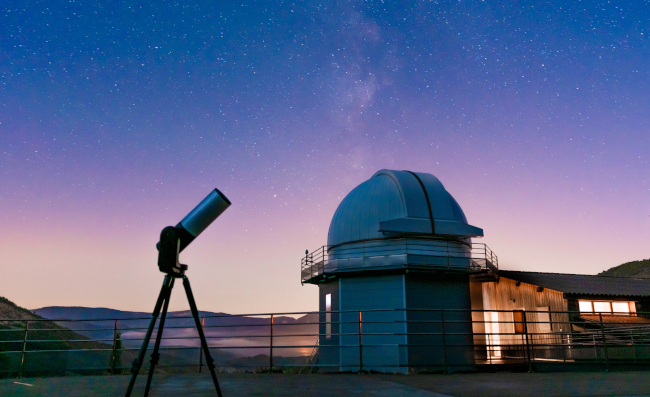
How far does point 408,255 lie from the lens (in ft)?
60.7

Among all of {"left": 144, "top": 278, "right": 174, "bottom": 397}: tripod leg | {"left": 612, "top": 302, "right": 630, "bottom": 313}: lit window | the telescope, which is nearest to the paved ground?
{"left": 144, "top": 278, "right": 174, "bottom": 397}: tripod leg

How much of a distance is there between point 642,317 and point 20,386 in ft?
74.6

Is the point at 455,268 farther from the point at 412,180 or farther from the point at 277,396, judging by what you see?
the point at 277,396

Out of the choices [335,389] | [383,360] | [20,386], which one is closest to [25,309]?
[383,360]

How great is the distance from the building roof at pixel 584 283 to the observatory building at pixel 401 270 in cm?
274

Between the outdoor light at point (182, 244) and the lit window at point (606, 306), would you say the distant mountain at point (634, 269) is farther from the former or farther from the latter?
the outdoor light at point (182, 244)

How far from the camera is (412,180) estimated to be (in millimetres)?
20625

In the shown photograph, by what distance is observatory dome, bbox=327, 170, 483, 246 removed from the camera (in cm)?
1903

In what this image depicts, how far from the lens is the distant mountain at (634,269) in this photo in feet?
231

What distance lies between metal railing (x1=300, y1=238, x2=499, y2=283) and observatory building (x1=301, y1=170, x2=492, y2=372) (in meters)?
0.04

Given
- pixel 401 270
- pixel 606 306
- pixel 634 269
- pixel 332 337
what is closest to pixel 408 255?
pixel 401 270

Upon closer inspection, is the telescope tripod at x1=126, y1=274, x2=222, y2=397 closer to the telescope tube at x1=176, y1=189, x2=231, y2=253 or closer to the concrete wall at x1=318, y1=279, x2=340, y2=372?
the telescope tube at x1=176, y1=189, x2=231, y2=253

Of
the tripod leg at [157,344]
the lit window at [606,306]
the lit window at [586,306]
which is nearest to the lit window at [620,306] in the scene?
the lit window at [606,306]

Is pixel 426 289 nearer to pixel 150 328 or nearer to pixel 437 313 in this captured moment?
pixel 437 313
